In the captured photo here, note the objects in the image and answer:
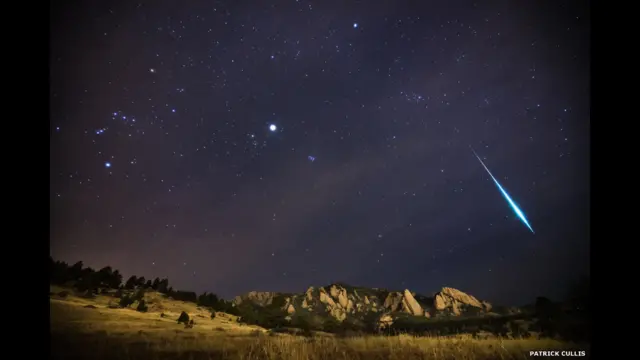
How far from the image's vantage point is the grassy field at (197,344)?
23.2ft

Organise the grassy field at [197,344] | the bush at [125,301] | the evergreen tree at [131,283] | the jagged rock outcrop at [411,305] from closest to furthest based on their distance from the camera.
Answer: the grassy field at [197,344]
the bush at [125,301]
the evergreen tree at [131,283]
the jagged rock outcrop at [411,305]

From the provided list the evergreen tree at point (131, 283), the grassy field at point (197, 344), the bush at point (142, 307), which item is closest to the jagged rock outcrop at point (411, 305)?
the evergreen tree at point (131, 283)

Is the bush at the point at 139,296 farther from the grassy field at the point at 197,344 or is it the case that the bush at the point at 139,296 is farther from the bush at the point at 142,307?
the grassy field at the point at 197,344

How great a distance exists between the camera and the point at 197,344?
26.0 ft

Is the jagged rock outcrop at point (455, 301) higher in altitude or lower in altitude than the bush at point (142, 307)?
lower

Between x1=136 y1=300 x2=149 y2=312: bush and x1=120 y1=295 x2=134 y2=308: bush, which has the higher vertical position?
x1=120 y1=295 x2=134 y2=308: bush

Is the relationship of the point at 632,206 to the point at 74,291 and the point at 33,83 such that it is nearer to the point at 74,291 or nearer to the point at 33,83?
the point at 33,83

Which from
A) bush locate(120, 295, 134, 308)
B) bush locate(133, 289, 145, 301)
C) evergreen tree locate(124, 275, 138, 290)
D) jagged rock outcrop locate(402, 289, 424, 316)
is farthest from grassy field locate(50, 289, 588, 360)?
jagged rock outcrop locate(402, 289, 424, 316)

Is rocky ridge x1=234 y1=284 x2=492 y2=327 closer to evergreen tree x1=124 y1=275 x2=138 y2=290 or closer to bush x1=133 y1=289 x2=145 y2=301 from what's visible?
evergreen tree x1=124 y1=275 x2=138 y2=290

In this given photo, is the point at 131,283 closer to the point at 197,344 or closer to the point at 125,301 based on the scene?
the point at 125,301

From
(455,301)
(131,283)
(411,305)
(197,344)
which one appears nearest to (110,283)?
(131,283)

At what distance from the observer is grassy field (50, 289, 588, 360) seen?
23.2 ft

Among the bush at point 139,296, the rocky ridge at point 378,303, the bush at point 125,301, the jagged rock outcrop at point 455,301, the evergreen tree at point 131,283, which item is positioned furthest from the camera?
the jagged rock outcrop at point 455,301

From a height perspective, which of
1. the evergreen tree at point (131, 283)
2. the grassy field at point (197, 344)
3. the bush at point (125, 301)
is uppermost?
the evergreen tree at point (131, 283)
